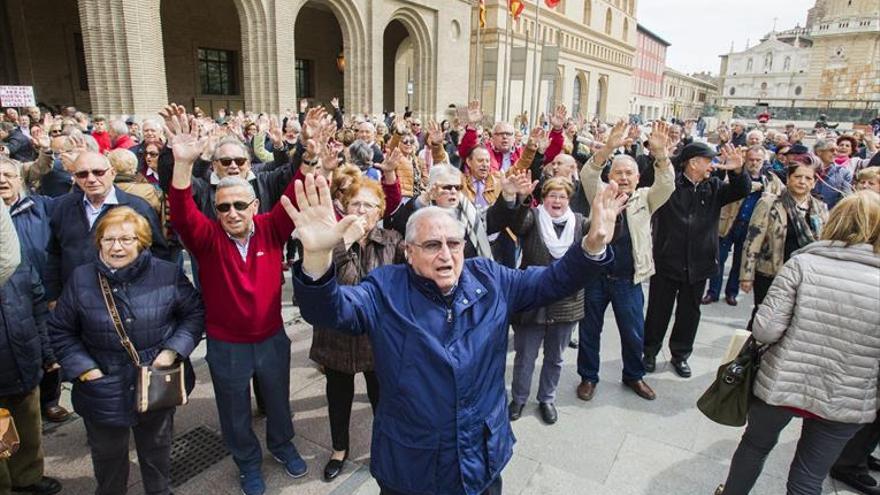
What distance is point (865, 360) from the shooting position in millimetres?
2299

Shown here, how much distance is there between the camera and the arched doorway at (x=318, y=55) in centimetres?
2428

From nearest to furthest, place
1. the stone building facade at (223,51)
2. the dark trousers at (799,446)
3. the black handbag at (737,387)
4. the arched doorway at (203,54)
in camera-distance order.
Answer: the dark trousers at (799,446) < the black handbag at (737,387) < the stone building facade at (223,51) < the arched doorway at (203,54)

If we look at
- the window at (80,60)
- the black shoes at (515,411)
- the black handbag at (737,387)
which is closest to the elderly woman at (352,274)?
the black shoes at (515,411)

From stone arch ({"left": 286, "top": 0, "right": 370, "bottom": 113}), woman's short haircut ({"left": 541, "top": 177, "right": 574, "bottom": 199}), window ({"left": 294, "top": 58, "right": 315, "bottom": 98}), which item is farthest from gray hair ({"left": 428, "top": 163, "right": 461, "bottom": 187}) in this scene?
window ({"left": 294, "top": 58, "right": 315, "bottom": 98})

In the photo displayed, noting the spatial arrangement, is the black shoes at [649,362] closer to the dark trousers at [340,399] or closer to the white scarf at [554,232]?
the white scarf at [554,232]

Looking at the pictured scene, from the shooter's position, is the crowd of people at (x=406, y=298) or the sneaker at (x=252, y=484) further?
the sneaker at (x=252, y=484)

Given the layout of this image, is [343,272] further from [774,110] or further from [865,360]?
[774,110]

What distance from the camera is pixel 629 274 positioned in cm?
392

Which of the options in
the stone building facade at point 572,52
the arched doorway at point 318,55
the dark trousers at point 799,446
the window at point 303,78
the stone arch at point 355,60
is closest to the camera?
the dark trousers at point 799,446

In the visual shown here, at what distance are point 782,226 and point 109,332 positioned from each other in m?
4.98

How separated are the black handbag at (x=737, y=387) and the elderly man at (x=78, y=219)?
12.9 feet

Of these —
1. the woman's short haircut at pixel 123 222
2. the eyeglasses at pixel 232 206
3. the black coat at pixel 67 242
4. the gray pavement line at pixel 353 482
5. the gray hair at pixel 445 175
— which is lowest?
the gray pavement line at pixel 353 482

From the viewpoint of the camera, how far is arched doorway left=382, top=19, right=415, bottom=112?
28.1m

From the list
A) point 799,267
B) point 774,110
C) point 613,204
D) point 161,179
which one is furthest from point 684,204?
point 774,110
